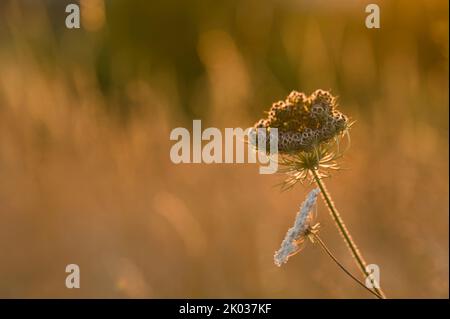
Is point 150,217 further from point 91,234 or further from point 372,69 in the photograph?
point 372,69

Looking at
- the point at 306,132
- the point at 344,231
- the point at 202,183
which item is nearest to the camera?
the point at 344,231

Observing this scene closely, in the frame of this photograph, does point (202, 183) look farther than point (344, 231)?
Yes

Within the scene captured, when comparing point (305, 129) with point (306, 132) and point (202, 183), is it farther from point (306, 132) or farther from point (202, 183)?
point (202, 183)

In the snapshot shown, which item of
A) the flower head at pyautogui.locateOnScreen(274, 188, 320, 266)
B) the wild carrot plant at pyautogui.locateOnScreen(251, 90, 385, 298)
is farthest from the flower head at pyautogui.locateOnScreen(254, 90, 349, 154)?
the flower head at pyautogui.locateOnScreen(274, 188, 320, 266)

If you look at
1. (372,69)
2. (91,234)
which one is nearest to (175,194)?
(91,234)

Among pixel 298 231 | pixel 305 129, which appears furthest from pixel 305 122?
pixel 298 231

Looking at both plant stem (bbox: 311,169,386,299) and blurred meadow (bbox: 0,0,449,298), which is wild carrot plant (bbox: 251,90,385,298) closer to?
plant stem (bbox: 311,169,386,299)

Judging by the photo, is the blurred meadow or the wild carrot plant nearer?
the wild carrot plant
